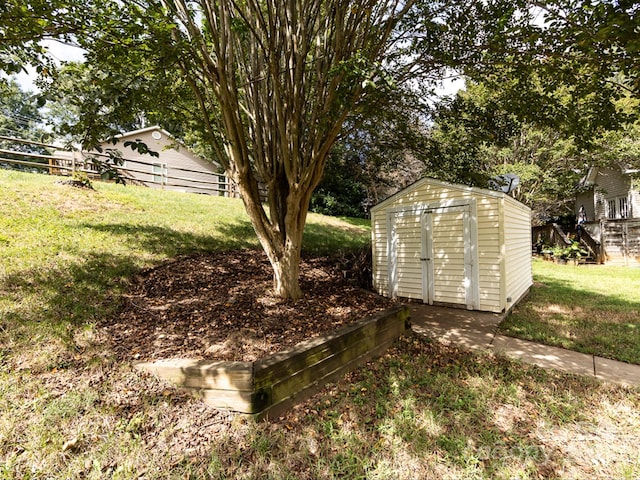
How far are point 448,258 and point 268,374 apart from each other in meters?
4.85

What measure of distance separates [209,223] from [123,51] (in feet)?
17.4

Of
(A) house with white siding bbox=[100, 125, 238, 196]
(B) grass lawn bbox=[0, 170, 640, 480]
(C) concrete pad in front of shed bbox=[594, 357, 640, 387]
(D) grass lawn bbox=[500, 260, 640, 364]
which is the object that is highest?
(A) house with white siding bbox=[100, 125, 238, 196]

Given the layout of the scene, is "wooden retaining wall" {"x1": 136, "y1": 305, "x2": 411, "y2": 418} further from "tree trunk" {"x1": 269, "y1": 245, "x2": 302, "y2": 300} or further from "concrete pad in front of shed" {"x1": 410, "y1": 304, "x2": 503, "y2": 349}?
"concrete pad in front of shed" {"x1": 410, "y1": 304, "x2": 503, "y2": 349}

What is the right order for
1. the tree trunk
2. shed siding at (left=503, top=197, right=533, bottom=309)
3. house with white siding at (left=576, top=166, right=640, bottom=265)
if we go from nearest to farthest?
the tree trunk
shed siding at (left=503, top=197, right=533, bottom=309)
house with white siding at (left=576, top=166, right=640, bottom=265)

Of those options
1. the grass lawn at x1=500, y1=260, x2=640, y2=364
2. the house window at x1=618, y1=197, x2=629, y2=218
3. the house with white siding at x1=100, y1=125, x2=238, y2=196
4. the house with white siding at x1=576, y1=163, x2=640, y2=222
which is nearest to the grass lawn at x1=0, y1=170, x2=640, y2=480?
the grass lawn at x1=500, y1=260, x2=640, y2=364

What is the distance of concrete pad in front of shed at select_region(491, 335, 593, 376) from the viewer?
3.59m

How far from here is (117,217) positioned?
22.4 feet

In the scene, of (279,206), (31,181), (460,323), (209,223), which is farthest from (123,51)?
(31,181)

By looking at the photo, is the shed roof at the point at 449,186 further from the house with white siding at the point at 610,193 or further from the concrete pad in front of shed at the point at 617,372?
the house with white siding at the point at 610,193

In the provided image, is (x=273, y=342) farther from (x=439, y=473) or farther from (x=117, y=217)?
(x=117, y=217)

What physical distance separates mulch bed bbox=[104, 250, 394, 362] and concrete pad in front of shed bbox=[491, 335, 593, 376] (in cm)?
174

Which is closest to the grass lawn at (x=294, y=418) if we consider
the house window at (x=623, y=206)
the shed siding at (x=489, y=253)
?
the shed siding at (x=489, y=253)

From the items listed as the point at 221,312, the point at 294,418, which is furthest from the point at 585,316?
the point at 221,312

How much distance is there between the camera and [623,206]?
47.2 feet
